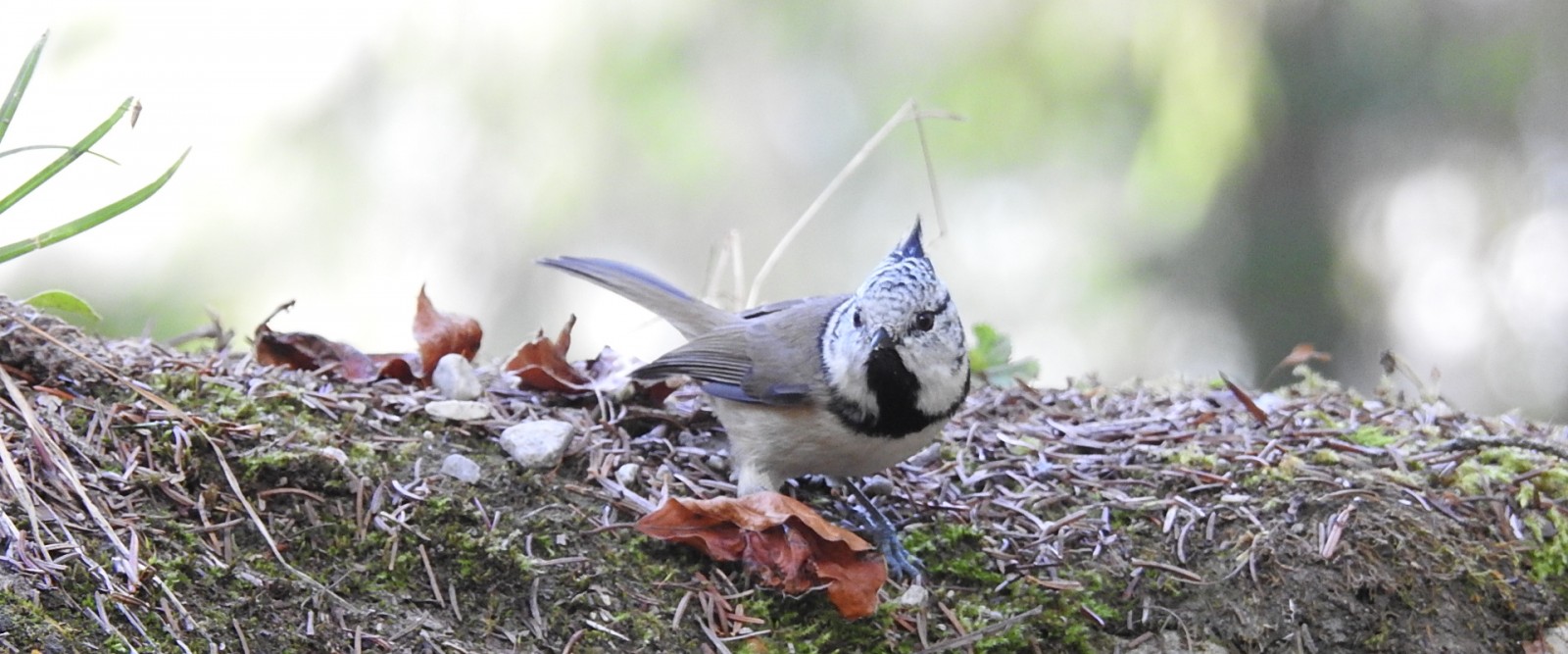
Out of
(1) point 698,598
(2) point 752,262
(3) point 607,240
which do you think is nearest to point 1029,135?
(2) point 752,262

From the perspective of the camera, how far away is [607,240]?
7.06 metres

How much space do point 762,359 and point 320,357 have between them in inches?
54.1

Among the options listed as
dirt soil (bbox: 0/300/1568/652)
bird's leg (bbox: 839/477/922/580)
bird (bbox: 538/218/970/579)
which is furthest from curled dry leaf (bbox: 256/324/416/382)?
bird's leg (bbox: 839/477/922/580)

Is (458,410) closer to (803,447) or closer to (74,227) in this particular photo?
(803,447)

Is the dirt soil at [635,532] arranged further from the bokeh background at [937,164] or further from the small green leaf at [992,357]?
the bokeh background at [937,164]

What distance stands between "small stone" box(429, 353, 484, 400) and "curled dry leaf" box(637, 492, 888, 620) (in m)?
0.86

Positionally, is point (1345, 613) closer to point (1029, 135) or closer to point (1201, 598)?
point (1201, 598)

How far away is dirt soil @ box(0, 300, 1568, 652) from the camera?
7.41ft

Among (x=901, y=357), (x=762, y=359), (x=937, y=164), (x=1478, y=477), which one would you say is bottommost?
(x=762, y=359)

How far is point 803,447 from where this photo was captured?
3158 millimetres

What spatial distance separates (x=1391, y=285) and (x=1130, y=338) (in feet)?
5.07

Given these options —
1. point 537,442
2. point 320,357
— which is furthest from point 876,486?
point 320,357

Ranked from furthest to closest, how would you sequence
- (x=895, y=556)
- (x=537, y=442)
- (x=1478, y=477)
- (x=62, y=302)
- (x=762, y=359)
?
(x=762, y=359) → (x=1478, y=477) → (x=537, y=442) → (x=895, y=556) → (x=62, y=302)

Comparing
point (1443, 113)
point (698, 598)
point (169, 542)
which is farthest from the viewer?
point (1443, 113)
